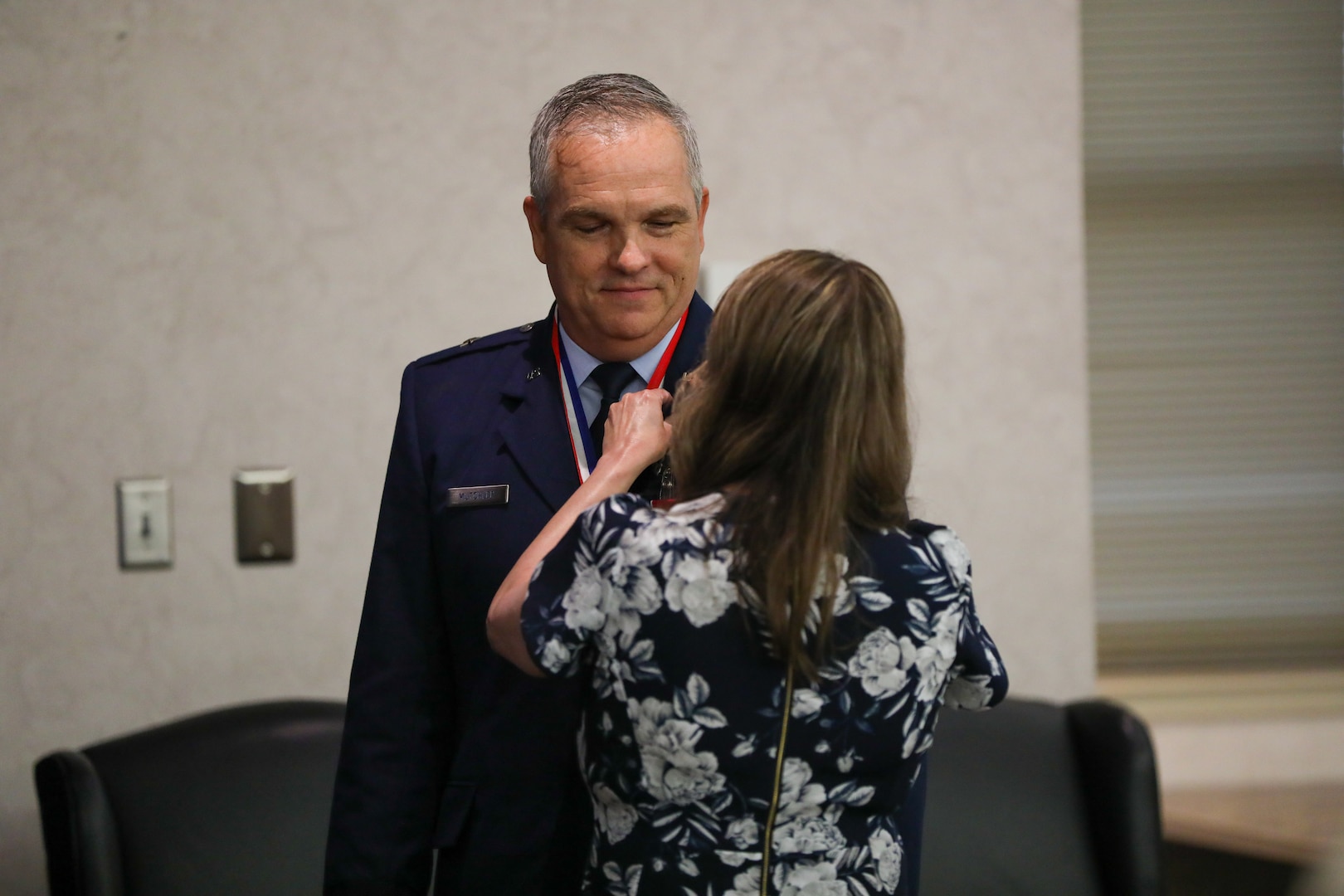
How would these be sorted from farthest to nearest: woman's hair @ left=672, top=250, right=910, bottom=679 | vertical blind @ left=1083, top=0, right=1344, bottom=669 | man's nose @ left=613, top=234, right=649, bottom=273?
1. vertical blind @ left=1083, top=0, right=1344, bottom=669
2. man's nose @ left=613, top=234, right=649, bottom=273
3. woman's hair @ left=672, top=250, right=910, bottom=679

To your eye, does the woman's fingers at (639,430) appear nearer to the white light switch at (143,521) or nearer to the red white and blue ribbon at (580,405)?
the red white and blue ribbon at (580,405)

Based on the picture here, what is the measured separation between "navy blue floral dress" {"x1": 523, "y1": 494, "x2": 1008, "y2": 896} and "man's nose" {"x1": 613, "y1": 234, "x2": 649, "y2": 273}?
1.13ft

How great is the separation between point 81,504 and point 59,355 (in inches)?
11.1

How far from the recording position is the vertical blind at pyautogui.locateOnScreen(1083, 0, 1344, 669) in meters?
2.98

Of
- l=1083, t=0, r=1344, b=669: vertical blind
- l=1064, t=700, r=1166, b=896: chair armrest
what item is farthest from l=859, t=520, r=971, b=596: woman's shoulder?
l=1083, t=0, r=1344, b=669: vertical blind

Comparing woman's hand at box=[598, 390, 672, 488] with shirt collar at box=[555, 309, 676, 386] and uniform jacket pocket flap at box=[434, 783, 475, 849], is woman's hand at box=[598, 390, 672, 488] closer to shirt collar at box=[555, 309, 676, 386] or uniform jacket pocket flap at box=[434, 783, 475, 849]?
shirt collar at box=[555, 309, 676, 386]

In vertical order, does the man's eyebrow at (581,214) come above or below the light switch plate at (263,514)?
above

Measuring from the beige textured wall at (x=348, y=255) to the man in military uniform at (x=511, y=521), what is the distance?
3.20 ft

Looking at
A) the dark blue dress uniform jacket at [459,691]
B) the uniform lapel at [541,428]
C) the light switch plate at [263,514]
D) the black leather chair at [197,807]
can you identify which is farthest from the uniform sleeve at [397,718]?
the light switch plate at [263,514]

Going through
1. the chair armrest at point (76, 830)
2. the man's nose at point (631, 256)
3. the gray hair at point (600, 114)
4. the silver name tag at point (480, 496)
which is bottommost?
the chair armrest at point (76, 830)

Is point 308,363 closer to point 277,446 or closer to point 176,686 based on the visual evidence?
point 277,446

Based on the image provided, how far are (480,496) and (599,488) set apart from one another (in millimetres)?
→ 270

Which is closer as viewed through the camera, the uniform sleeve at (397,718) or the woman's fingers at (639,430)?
the woman's fingers at (639,430)

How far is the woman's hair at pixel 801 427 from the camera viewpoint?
113 centimetres
